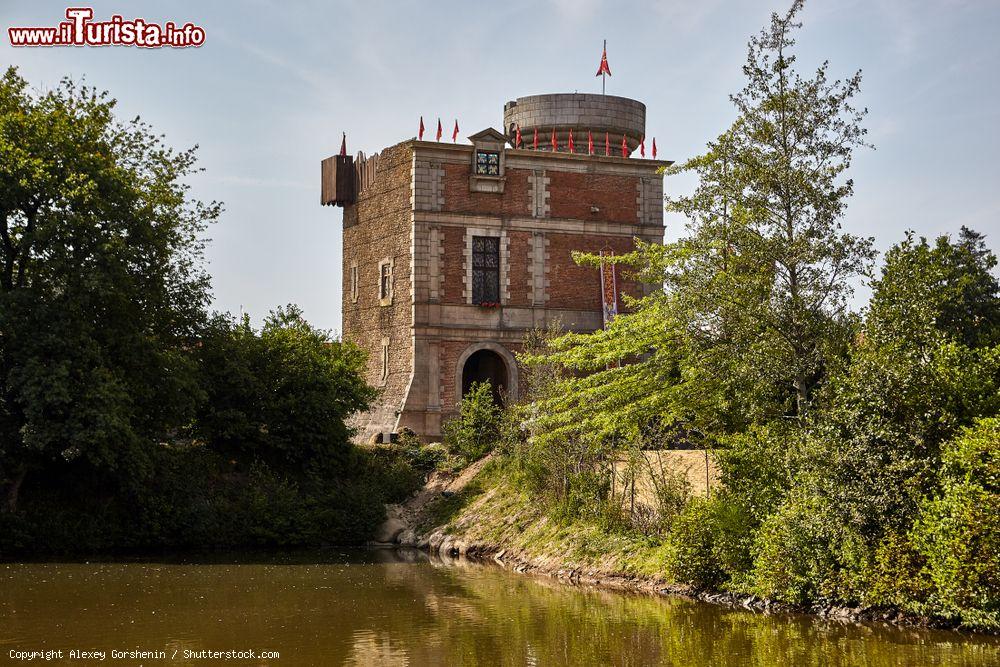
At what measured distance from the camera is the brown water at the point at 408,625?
495 inches

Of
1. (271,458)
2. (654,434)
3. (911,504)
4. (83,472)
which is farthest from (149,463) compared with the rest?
(911,504)

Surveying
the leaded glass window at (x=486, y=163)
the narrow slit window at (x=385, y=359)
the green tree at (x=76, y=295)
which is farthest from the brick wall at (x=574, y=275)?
the green tree at (x=76, y=295)

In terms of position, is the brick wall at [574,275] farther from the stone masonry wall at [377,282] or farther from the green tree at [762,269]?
the green tree at [762,269]

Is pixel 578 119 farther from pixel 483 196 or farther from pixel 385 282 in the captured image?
pixel 385 282

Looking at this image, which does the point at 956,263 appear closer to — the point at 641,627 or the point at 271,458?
the point at 641,627

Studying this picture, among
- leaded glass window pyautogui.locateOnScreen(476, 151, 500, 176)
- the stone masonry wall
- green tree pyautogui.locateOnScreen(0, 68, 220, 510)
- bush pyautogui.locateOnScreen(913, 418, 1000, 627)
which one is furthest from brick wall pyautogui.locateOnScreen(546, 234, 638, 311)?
bush pyautogui.locateOnScreen(913, 418, 1000, 627)

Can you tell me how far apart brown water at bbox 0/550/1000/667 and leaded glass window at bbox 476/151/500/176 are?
52.2 feet

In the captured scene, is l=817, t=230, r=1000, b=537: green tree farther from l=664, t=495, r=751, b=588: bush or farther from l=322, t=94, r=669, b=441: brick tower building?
l=322, t=94, r=669, b=441: brick tower building

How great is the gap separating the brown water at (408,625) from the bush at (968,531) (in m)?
0.45

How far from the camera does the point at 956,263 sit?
55.1 ft

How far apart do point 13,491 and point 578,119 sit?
20.7 m

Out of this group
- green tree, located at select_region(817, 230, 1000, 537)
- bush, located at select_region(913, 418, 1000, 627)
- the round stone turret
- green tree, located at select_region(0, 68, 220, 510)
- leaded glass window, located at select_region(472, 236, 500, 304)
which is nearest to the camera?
bush, located at select_region(913, 418, 1000, 627)

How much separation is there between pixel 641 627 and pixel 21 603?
29.4 ft

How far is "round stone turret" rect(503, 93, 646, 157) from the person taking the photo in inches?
1432
